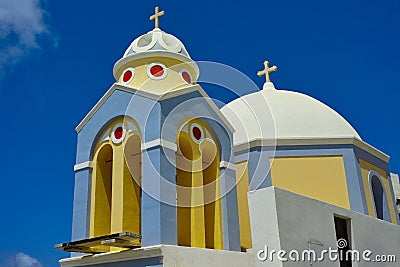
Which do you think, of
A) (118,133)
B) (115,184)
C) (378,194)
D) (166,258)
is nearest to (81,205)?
(115,184)

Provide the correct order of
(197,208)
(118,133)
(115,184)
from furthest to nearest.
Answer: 1. (197,208)
2. (118,133)
3. (115,184)

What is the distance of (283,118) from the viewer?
12.4 m

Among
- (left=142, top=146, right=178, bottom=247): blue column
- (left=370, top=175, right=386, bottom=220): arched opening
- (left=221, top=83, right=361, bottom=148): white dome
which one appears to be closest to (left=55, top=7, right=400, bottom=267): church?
(left=142, top=146, right=178, bottom=247): blue column

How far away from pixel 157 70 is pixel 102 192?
2.64 m

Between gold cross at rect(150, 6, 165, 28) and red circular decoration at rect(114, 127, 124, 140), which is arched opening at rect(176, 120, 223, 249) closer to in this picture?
red circular decoration at rect(114, 127, 124, 140)

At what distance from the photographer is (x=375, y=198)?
502 inches

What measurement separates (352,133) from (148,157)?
6.74 metres

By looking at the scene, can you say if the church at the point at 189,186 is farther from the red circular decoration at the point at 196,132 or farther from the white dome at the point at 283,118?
the white dome at the point at 283,118

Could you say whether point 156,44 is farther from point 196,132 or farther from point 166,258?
point 166,258

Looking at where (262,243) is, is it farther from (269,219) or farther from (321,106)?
(321,106)

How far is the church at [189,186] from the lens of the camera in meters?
7.45

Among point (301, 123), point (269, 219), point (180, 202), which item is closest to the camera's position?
point (269, 219)

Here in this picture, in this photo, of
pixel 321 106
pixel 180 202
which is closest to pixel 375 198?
pixel 321 106

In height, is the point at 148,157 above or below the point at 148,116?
below
